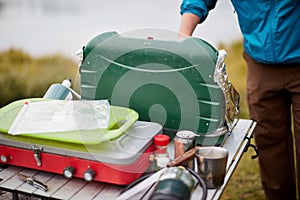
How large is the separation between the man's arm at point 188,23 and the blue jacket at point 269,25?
23 millimetres

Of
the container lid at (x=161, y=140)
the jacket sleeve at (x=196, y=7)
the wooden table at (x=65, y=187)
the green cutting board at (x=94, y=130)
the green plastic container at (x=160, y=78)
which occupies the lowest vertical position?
the wooden table at (x=65, y=187)

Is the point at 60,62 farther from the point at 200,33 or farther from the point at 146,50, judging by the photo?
the point at 146,50

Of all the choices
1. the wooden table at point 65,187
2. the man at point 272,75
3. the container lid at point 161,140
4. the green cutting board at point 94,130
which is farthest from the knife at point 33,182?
the man at point 272,75

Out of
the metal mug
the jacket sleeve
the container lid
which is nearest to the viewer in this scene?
the metal mug

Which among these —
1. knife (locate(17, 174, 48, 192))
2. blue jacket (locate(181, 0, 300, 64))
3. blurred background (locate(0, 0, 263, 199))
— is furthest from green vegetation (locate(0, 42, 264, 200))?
knife (locate(17, 174, 48, 192))

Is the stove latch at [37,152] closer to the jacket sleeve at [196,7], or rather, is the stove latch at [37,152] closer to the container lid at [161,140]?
the container lid at [161,140]

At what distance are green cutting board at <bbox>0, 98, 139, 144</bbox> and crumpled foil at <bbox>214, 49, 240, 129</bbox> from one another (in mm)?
303

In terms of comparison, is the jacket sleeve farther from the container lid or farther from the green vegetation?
the green vegetation

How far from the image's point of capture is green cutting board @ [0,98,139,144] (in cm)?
128

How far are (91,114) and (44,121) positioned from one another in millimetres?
153

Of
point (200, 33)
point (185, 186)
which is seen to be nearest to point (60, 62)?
point (200, 33)

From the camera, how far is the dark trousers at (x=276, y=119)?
76.9 inches

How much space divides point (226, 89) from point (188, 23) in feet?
1.64

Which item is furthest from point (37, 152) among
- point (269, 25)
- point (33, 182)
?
point (269, 25)
